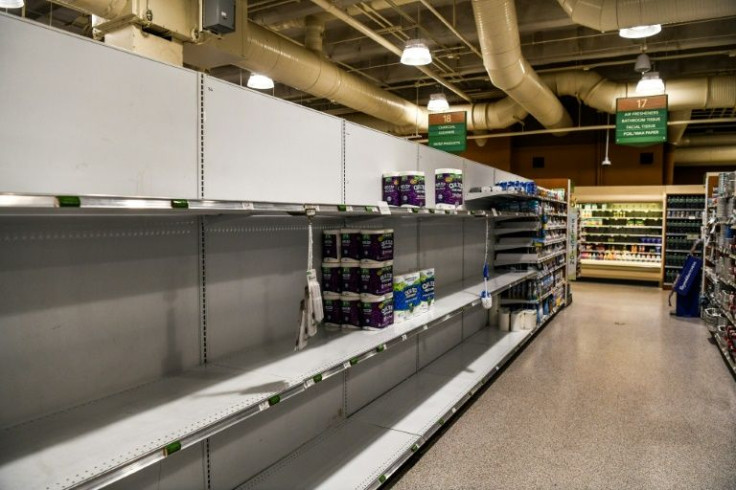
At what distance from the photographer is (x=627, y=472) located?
334 cm

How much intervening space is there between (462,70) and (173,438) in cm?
958

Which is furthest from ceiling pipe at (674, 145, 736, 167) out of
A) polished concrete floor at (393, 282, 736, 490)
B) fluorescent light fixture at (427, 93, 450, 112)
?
polished concrete floor at (393, 282, 736, 490)

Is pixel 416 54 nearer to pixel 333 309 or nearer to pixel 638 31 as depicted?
pixel 638 31

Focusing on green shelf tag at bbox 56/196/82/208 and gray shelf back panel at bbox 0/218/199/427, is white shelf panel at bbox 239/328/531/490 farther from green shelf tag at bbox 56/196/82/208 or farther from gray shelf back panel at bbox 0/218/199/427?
green shelf tag at bbox 56/196/82/208

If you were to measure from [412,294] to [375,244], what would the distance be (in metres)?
0.69

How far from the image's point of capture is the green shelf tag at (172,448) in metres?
1.59

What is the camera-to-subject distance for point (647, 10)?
5281 mm

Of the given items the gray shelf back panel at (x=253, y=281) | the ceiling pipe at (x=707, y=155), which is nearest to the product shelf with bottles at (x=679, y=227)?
the ceiling pipe at (x=707, y=155)

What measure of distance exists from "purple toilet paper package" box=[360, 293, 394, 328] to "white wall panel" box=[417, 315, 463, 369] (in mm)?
1709

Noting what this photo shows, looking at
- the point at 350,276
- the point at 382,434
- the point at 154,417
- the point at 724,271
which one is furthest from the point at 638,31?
the point at 154,417

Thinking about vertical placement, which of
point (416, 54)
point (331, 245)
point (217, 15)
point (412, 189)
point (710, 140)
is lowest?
point (331, 245)

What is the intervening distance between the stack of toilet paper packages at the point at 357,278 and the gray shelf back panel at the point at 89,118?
3.46ft

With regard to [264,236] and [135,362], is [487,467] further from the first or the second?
[135,362]

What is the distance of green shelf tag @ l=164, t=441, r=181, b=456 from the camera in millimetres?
1591
